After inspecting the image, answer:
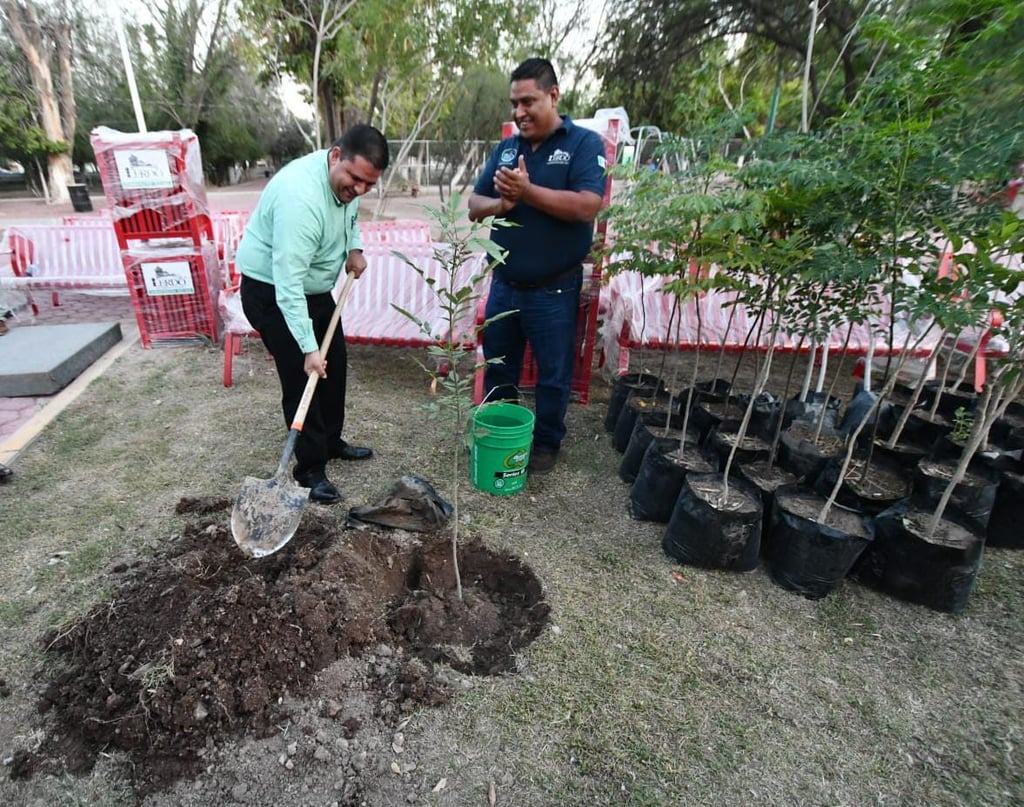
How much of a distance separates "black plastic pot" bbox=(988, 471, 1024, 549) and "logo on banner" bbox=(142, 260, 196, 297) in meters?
6.24

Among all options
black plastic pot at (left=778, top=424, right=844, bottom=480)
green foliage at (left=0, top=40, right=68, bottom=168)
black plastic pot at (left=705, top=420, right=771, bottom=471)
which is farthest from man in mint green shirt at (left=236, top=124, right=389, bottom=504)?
green foliage at (left=0, top=40, right=68, bottom=168)

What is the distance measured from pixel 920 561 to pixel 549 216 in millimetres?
2315

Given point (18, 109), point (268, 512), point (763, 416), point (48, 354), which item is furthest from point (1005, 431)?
point (18, 109)

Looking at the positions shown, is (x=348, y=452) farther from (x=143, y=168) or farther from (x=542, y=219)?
(x=143, y=168)

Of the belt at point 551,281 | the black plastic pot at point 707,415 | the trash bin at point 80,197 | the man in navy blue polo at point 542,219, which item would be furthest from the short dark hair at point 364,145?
the trash bin at point 80,197

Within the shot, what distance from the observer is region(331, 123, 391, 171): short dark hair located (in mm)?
2205

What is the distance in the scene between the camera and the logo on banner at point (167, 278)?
4.90 meters

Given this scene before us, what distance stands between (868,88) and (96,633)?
348 centimetres

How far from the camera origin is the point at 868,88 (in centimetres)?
194

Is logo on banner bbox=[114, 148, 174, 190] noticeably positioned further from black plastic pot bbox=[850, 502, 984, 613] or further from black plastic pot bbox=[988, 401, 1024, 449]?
black plastic pot bbox=[988, 401, 1024, 449]

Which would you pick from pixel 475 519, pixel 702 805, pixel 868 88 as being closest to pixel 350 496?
pixel 475 519

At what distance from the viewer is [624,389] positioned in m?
3.77

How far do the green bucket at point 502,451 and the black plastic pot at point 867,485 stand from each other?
155 centimetres

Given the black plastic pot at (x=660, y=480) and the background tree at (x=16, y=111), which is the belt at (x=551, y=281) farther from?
the background tree at (x=16, y=111)
